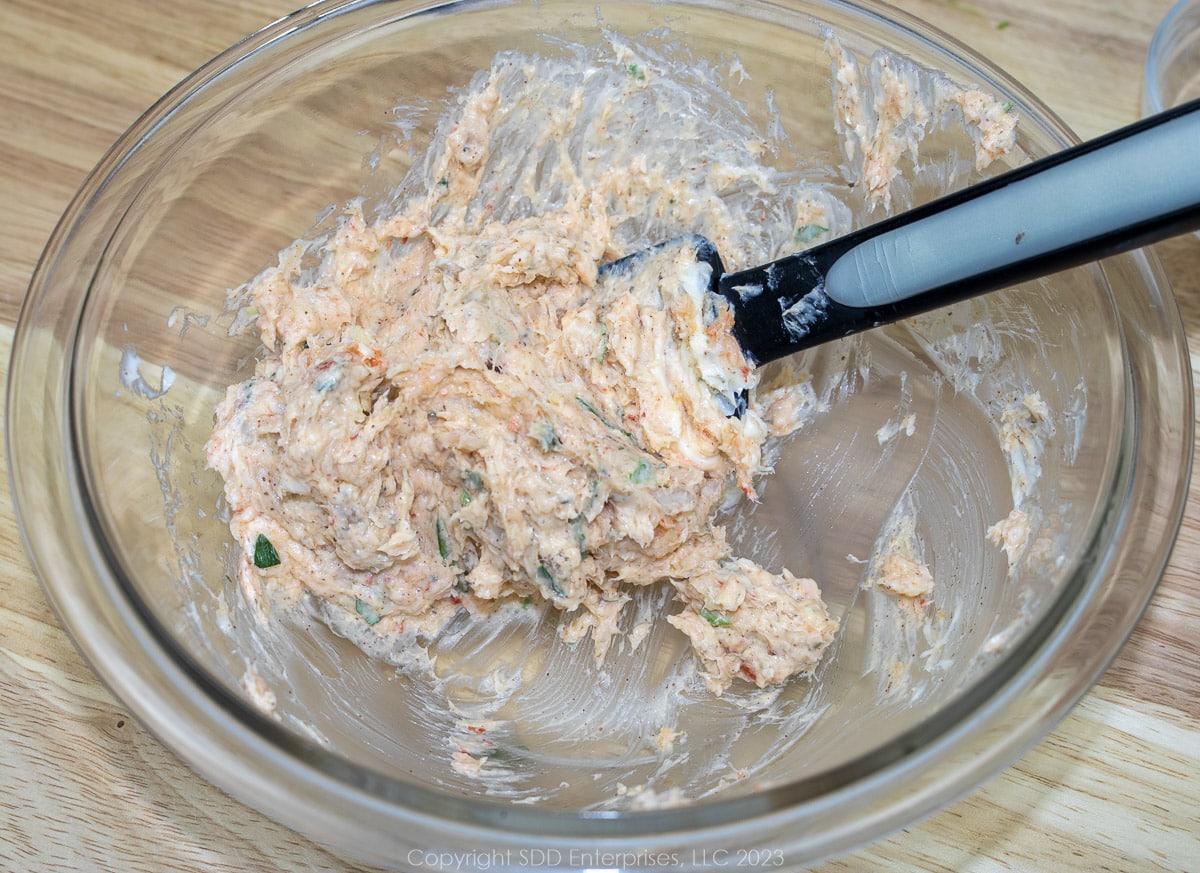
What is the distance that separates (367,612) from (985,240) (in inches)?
48.4

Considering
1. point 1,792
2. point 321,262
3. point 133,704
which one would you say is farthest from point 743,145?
point 1,792

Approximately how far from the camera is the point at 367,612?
172 cm

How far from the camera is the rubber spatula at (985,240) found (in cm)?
125

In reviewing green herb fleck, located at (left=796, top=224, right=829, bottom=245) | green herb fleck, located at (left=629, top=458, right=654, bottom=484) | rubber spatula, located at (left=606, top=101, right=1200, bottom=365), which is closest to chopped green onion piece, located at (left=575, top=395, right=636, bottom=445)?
green herb fleck, located at (left=629, top=458, right=654, bottom=484)

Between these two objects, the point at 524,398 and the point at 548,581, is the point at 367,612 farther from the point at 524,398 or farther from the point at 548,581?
the point at 524,398

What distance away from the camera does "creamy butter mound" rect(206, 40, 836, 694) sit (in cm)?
168

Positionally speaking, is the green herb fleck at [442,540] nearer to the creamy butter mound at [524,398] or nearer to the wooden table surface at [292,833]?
the creamy butter mound at [524,398]

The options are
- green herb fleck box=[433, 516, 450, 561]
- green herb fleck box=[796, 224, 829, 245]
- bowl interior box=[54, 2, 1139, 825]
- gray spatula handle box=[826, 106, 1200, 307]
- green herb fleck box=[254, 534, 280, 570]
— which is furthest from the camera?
green herb fleck box=[796, 224, 829, 245]

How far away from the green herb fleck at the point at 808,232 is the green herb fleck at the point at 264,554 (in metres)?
1.25

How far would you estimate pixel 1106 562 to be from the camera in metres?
1.36

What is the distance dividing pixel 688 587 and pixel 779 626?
7.4 inches

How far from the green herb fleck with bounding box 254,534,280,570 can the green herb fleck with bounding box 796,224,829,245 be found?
125 centimetres

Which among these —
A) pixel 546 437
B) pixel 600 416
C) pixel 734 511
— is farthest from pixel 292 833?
pixel 734 511

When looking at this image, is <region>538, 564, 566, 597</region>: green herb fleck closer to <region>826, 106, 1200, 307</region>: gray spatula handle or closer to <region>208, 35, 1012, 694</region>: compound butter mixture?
<region>208, 35, 1012, 694</region>: compound butter mixture
